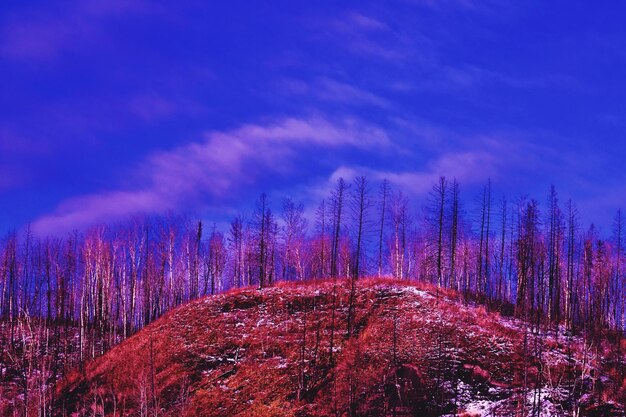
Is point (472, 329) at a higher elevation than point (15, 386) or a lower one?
higher

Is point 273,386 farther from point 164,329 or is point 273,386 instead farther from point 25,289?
point 25,289

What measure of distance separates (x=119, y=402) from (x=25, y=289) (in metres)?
34.4

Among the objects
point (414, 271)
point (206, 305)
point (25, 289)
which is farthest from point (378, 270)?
point (25, 289)

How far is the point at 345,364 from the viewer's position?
39812 mm

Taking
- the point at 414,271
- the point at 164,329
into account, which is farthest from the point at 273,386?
the point at 414,271

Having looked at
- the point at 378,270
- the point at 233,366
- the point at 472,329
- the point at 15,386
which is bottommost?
the point at 15,386

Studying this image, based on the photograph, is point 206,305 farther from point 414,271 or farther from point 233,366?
point 414,271

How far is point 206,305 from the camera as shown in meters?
52.2

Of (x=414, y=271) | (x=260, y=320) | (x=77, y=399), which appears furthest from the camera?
(x=414, y=271)

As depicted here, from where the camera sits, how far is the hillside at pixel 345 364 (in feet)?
115

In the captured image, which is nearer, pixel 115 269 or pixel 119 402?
pixel 119 402

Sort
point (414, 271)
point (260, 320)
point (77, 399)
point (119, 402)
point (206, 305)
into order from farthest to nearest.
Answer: point (414, 271)
point (206, 305)
point (260, 320)
point (77, 399)
point (119, 402)

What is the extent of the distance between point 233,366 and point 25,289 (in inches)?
1480

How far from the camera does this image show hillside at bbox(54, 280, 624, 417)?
35125mm
